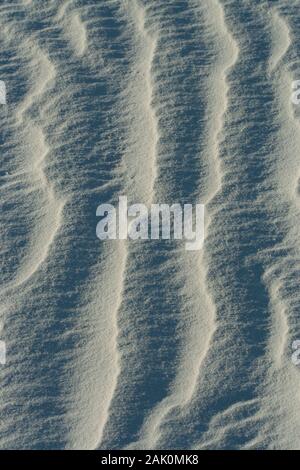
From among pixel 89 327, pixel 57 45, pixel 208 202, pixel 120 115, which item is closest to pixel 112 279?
pixel 89 327

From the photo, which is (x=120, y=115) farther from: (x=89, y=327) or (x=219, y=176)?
(x=89, y=327)

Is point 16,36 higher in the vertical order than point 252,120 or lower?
higher

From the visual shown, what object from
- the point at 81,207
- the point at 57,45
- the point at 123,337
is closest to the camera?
the point at 123,337
